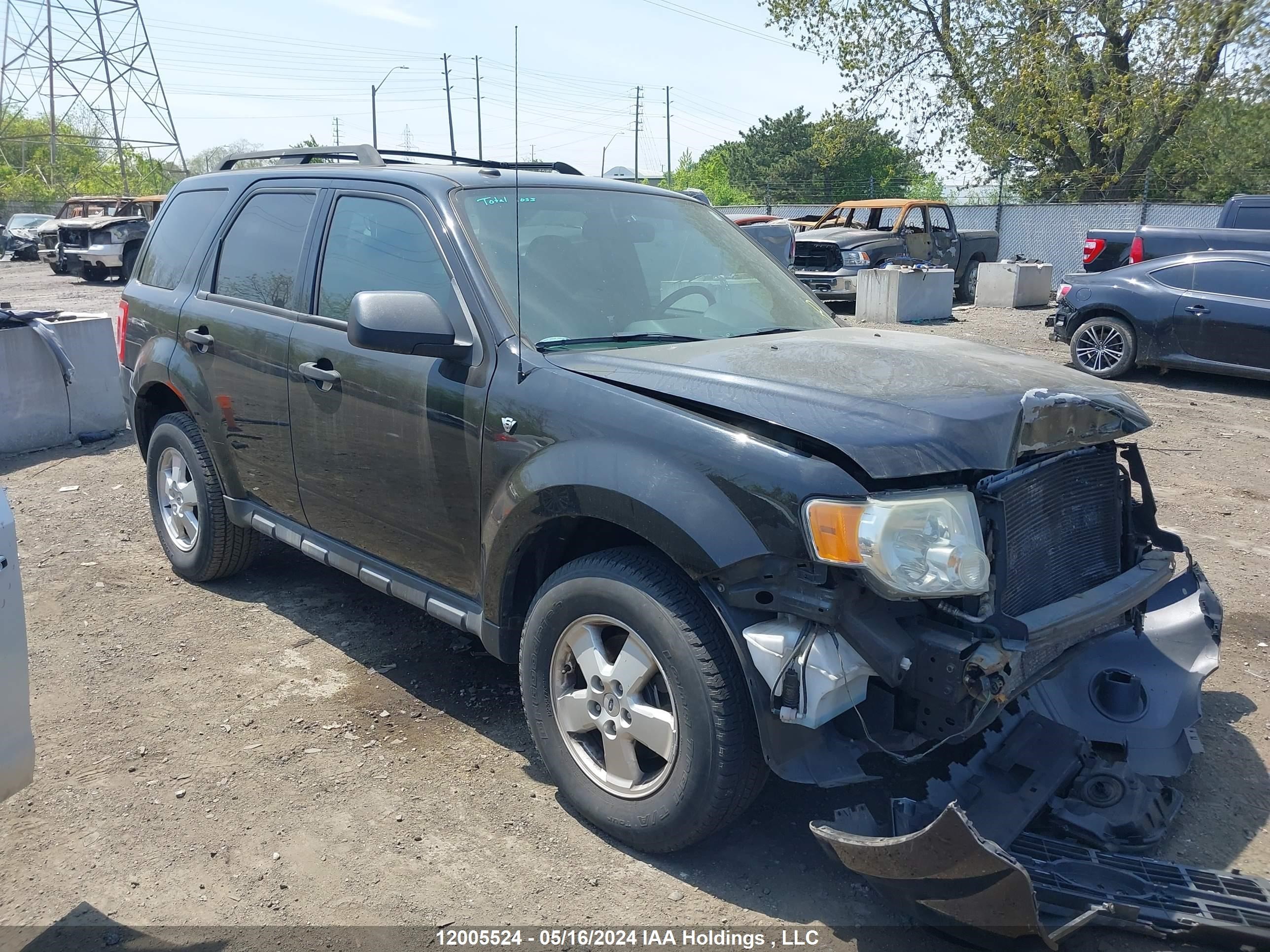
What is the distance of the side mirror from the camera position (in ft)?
10.6

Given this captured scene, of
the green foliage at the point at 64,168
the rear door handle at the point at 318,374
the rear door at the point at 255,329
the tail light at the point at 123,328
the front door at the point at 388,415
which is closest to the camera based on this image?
the front door at the point at 388,415

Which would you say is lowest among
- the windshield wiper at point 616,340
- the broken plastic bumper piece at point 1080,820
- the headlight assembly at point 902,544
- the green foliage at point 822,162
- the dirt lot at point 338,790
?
the dirt lot at point 338,790

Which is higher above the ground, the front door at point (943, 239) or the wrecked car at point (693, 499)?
the front door at point (943, 239)

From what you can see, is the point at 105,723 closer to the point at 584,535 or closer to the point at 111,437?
the point at 584,535

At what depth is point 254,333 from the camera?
4359 millimetres

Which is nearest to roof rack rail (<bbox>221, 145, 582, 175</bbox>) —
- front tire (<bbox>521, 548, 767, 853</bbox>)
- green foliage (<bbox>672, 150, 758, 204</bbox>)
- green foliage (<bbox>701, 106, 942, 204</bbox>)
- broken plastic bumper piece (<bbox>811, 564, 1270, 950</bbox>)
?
front tire (<bbox>521, 548, 767, 853</bbox>)

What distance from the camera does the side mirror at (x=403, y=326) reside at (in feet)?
10.6

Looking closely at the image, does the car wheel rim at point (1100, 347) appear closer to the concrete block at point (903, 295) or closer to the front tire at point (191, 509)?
the concrete block at point (903, 295)

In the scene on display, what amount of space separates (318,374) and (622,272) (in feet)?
4.11

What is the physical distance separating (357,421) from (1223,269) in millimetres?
9902

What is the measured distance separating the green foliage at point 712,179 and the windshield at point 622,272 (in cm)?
3904

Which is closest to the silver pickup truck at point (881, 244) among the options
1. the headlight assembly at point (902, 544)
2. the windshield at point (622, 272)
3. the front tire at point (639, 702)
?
the windshield at point (622, 272)

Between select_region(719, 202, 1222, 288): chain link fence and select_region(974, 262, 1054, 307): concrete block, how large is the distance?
389 cm

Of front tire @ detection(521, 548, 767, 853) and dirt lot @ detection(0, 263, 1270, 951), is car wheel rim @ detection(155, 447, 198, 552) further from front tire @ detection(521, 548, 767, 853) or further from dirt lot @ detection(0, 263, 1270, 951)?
front tire @ detection(521, 548, 767, 853)
